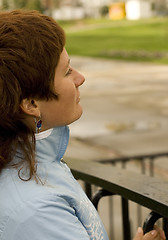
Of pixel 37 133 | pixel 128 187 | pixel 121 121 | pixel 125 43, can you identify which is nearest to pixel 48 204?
pixel 37 133

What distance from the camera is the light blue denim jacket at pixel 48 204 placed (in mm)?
1325

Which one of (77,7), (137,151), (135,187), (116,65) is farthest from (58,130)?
(77,7)

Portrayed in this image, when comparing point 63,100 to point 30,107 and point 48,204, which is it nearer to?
point 30,107

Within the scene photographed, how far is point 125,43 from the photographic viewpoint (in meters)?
46.1

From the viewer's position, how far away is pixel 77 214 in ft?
5.01

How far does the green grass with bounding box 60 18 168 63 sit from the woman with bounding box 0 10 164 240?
2956cm

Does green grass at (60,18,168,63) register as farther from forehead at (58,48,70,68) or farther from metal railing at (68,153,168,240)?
forehead at (58,48,70,68)

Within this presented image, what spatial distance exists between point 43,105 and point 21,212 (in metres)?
0.34

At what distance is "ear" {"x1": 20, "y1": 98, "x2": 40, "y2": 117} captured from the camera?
1.47m

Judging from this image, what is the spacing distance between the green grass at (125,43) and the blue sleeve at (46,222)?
29743mm

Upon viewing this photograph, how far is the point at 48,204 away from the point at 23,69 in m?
0.36

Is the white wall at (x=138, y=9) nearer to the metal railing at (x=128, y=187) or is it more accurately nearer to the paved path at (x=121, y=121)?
the paved path at (x=121, y=121)

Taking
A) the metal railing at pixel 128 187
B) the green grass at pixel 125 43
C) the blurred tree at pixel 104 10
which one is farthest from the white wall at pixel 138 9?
the metal railing at pixel 128 187

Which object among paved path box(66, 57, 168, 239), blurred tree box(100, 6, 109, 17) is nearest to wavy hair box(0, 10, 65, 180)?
paved path box(66, 57, 168, 239)
